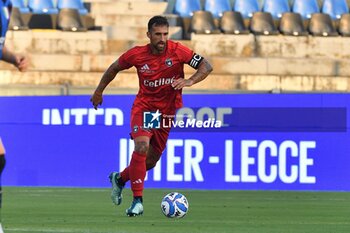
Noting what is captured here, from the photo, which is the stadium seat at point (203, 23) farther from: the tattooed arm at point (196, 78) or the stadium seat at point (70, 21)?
the tattooed arm at point (196, 78)

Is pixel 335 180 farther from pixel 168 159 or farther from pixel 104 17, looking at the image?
pixel 104 17

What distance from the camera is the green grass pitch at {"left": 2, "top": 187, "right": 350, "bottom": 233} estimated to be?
10922 mm

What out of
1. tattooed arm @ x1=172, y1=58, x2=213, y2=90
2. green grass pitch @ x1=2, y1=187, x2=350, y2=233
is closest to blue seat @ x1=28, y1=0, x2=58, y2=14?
green grass pitch @ x1=2, y1=187, x2=350, y2=233

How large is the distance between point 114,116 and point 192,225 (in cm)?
905

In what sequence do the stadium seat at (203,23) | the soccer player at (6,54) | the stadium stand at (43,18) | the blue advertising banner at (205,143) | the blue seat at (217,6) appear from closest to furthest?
the soccer player at (6,54)
the blue advertising banner at (205,143)
the stadium seat at (203,23)
the stadium stand at (43,18)
the blue seat at (217,6)

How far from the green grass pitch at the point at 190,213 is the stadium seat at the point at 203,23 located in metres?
10.0

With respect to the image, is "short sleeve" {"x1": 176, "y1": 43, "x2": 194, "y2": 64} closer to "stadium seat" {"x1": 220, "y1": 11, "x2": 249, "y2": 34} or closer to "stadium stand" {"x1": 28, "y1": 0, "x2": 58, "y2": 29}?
"stadium seat" {"x1": 220, "y1": 11, "x2": 249, "y2": 34}

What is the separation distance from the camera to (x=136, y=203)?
1245cm

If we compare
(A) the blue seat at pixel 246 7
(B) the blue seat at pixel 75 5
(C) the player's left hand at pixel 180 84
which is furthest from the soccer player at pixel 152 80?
(A) the blue seat at pixel 246 7

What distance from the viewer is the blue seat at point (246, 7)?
3053 centimetres

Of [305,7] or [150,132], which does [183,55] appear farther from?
[305,7]

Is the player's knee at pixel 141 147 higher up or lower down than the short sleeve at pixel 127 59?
lower down

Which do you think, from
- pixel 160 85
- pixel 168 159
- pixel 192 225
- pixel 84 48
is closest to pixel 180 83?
pixel 160 85

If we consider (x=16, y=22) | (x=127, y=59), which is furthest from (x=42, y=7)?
(x=127, y=59)
